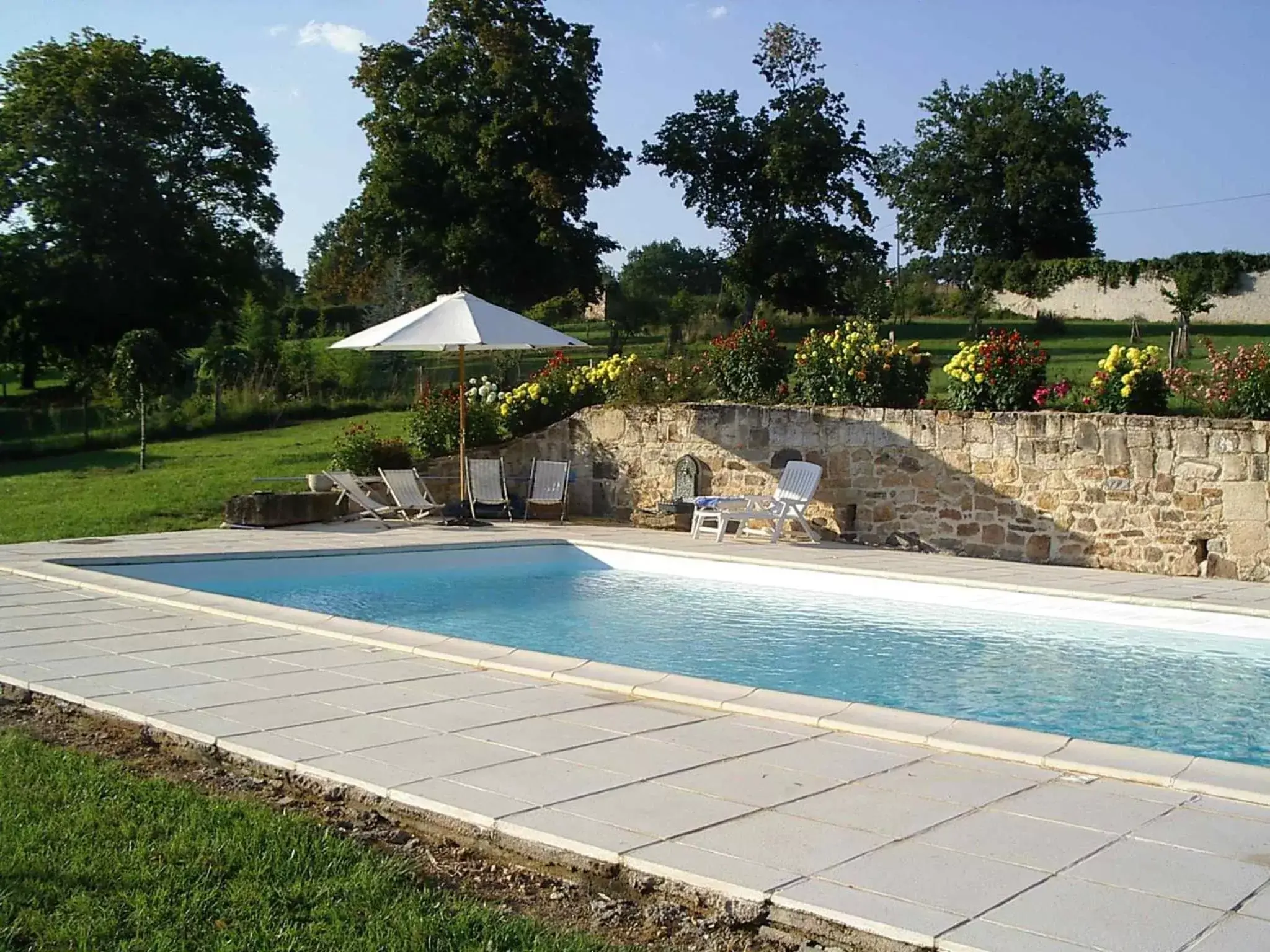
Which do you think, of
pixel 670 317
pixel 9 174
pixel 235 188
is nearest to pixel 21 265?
pixel 9 174

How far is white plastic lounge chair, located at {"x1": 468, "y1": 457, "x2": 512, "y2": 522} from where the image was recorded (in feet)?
45.4

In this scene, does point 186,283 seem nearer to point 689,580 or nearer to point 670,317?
point 670,317

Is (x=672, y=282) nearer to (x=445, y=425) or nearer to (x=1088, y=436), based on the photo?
(x=445, y=425)

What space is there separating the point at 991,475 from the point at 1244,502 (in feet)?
7.20

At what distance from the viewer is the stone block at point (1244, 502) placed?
9500mm

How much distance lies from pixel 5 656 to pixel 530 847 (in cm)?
369

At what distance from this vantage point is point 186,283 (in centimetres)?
3148

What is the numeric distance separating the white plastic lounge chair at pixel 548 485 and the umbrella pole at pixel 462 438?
746 mm

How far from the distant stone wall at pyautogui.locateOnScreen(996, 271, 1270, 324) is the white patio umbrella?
79.3 ft

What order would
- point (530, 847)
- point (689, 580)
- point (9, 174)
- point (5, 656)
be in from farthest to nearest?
1. point (9, 174)
2. point (689, 580)
3. point (5, 656)
4. point (530, 847)

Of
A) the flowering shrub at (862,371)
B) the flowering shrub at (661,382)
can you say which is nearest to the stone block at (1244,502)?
the flowering shrub at (862,371)

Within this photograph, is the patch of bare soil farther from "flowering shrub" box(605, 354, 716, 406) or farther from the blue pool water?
"flowering shrub" box(605, 354, 716, 406)

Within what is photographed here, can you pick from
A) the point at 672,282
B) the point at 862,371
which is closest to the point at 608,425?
the point at 862,371

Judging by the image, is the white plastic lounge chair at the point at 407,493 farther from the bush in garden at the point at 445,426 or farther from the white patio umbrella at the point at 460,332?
the bush in garden at the point at 445,426
